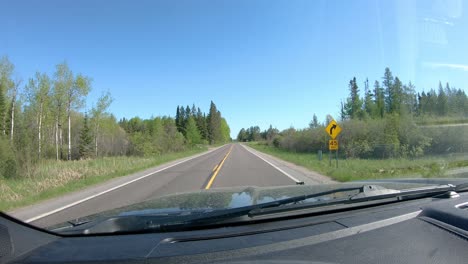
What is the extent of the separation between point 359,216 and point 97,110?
163ft

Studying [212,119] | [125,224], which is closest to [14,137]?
[125,224]

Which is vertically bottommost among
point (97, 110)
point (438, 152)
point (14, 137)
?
point (438, 152)

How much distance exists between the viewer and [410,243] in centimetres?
189

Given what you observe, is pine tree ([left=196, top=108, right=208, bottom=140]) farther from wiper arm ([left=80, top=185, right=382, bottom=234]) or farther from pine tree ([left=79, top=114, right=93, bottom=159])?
wiper arm ([left=80, top=185, right=382, bottom=234])

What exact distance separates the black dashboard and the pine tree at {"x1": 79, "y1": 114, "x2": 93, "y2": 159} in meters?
49.5

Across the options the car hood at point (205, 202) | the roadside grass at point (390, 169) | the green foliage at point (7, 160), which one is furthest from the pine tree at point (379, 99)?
the car hood at point (205, 202)

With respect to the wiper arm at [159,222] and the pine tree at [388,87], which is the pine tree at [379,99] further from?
the wiper arm at [159,222]

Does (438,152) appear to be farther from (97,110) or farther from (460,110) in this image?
(97,110)

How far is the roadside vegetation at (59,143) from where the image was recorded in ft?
49.5

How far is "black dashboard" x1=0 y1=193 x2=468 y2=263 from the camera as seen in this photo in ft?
5.43

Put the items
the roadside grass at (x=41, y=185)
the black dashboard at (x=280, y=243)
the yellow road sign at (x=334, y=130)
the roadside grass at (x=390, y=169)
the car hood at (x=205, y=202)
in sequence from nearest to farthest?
the black dashboard at (x=280, y=243) → the car hood at (x=205, y=202) → the roadside grass at (x=41, y=185) → the roadside grass at (x=390, y=169) → the yellow road sign at (x=334, y=130)

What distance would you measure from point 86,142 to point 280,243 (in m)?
51.6

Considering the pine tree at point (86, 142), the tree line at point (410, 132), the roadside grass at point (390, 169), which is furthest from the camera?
the pine tree at point (86, 142)

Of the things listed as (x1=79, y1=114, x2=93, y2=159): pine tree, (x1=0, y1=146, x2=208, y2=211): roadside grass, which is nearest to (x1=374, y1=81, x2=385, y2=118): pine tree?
(x1=79, y1=114, x2=93, y2=159): pine tree
